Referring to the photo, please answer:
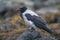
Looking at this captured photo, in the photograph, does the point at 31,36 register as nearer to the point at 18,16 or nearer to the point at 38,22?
the point at 38,22

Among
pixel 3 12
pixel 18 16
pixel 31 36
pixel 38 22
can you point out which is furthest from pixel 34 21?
pixel 3 12

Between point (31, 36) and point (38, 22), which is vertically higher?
point (38, 22)

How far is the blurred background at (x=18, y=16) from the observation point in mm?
20656

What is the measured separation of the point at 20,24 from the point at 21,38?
258 inches

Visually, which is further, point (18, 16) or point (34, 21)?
point (18, 16)

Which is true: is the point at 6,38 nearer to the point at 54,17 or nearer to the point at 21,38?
the point at 21,38

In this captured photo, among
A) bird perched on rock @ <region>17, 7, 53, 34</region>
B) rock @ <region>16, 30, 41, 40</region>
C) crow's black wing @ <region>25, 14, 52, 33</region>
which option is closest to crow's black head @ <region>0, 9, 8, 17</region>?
bird perched on rock @ <region>17, 7, 53, 34</region>

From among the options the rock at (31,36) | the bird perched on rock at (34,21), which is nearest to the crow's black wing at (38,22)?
the bird perched on rock at (34,21)

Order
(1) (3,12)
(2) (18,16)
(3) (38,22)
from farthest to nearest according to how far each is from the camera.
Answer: (1) (3,12) < (2) (18,16) < (3) (38,22)

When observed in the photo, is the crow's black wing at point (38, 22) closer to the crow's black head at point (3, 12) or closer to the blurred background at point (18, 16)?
the blurred background at point (18, 16)

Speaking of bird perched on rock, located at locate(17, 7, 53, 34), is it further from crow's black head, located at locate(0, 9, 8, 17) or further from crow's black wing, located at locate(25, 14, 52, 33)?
crow's black head, located at locate(0, 9, 8, 17)

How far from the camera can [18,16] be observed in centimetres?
2689

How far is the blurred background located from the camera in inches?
813

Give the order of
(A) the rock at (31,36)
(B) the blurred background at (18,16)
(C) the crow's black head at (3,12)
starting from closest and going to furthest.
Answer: (A) the rock at (31,36) < (B) the blurred background at (18,16) < (C) the crow's black head at (3,12)
